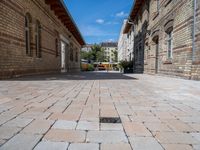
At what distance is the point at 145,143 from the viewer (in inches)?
83.0

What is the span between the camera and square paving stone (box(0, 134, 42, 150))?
194 cm

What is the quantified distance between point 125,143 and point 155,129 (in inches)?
23.0

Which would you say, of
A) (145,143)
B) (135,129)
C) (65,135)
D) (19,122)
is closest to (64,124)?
(65,135)

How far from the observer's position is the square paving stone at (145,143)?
201 centimetres

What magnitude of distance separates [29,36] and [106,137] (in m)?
9.96

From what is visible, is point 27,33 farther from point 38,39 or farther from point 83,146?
point 83,146

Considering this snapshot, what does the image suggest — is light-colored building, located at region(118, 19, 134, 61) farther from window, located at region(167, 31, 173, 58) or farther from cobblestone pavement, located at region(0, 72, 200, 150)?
cobblestone pavement, located at region(0, 72, 200, 150)

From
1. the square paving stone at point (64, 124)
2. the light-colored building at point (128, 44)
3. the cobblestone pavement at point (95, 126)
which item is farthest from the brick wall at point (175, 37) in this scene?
the light-colored building at point (128, 44)

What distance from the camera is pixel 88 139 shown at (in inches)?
86.3

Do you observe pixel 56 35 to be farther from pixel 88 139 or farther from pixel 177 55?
pixel 88 139

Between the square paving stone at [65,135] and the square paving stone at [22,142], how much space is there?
12 cm

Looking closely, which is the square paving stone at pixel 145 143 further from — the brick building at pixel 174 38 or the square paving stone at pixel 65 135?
the brick building at pixel 174 38

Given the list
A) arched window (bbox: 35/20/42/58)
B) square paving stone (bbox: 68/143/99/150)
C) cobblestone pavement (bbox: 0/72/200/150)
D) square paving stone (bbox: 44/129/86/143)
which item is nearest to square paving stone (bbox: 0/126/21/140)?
cobblestone pavement (bbox: 0/72/200/150)

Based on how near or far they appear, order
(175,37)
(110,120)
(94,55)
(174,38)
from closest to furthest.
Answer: (110,120) < (175,37) < (174,38) < (94,55)
